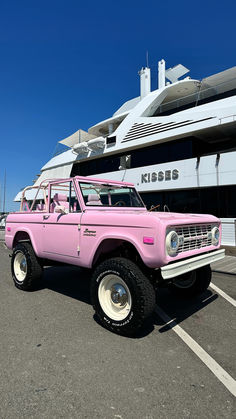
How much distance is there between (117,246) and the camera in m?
3.52

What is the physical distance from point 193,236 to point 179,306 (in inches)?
53.8

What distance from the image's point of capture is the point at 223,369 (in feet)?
7.78

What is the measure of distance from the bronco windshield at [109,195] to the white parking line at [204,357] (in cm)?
209

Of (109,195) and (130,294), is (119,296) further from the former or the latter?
(109,195)

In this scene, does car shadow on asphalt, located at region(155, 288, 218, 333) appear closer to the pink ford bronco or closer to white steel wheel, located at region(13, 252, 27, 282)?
the pink ford bronco

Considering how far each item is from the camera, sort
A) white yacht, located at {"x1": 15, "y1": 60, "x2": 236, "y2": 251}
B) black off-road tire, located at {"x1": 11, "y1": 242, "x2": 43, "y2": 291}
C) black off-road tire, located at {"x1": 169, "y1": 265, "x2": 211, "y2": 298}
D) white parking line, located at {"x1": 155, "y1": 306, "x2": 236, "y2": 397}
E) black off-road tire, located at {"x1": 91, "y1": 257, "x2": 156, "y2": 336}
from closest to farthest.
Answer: white parking line, located at {"x1": 155, "y1": 306, "x2": 236, "y2": 397} < black off-road tire, located at {"x1": 91, "y1": 257, "x2": 156, "y2": 336} < black off-road tire, located at {"x1": 169, "y1": 265, "x2": 211, "y2": 298} < black off-road tire, located at {"x1": 11, "y1": 242, "x2": 43, "y2": 291} < white yacht, located at {"x1": 15, "y1": 60, "x2": 236, "y2": 251}

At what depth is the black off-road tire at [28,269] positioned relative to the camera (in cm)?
455

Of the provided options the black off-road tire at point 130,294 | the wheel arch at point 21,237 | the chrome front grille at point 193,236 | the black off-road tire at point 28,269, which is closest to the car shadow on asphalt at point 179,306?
the black off-road tire at point 130,294

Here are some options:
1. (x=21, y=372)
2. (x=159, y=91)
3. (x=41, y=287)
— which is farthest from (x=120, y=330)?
(x=159, y=91)

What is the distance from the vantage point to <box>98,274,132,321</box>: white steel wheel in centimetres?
312

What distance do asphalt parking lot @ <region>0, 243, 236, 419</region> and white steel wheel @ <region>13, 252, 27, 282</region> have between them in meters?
0.90

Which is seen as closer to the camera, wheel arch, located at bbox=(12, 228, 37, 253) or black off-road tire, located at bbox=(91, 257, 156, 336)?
black off-road tire, located at bbox=(91, 257, 156, 336)

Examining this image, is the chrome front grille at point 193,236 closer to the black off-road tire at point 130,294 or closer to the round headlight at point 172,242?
the round headlight at point 172,242

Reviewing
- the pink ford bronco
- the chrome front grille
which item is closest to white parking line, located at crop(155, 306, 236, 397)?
the pink ford bronco
